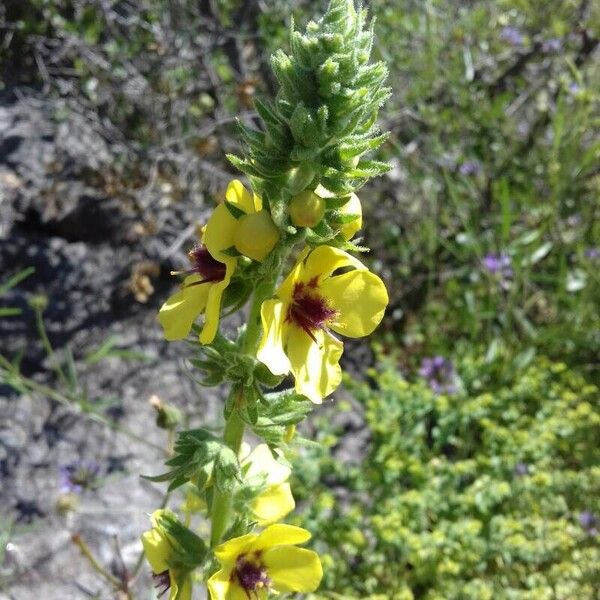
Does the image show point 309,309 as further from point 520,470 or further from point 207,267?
point 520,470

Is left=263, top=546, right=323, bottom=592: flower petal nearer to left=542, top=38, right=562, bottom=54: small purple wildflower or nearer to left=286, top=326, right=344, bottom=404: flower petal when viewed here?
left=286, top=326, right=344, bottom=404: flower petal

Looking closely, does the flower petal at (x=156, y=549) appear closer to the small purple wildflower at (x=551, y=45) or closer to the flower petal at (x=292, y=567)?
the flower petal at (x=292, y=567)

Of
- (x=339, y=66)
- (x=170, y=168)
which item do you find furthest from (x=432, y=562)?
(x=170, y=168)

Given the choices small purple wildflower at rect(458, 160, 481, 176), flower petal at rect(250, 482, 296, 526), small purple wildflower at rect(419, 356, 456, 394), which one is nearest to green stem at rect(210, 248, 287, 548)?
flower petal at rect(250, 482, 296, 526)

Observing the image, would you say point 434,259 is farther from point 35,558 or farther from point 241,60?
point 35,558

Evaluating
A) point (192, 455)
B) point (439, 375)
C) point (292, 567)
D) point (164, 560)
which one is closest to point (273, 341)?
point (192, 455)

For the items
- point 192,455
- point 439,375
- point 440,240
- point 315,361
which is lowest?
point 439,375
